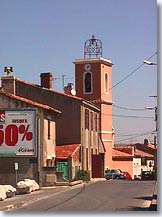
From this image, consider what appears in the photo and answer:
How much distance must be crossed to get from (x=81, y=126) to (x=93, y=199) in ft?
4.16

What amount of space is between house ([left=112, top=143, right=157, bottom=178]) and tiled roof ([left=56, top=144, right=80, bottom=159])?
89 cm

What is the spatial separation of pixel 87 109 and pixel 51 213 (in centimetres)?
245

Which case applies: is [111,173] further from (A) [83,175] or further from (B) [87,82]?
(B) [87,82]

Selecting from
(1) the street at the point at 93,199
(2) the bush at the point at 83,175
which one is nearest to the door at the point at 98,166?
(2) the bush at the point at 83,175

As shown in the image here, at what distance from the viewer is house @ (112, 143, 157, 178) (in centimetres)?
1115

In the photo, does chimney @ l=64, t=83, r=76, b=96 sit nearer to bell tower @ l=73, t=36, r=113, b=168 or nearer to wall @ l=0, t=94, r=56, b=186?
bell tower @ l=73, t=36, r=113, b=168

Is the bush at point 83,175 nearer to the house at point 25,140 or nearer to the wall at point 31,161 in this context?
the house at point 25,140

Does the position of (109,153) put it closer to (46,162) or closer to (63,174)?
(63,174)

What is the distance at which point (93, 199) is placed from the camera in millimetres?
11211

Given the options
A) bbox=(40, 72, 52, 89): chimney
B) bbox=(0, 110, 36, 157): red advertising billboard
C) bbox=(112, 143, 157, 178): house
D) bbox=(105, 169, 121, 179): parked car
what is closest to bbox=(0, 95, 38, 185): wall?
bbox=(0, 110, 36, 157): red advertising billboard

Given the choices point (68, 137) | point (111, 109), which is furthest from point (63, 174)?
point (111, 109)

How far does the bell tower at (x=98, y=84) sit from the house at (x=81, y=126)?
0.16m

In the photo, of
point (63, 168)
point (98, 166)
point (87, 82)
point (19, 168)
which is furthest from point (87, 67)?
point (19, 168)

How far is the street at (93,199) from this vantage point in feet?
32.2
